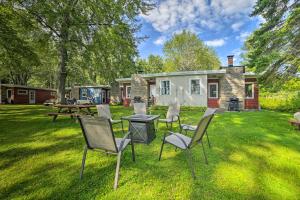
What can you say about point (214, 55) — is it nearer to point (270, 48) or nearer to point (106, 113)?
point (270, 48)

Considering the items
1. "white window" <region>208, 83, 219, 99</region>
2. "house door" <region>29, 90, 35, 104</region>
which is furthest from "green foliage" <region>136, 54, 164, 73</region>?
"white window" <region>208, 83, 219, 99</region>

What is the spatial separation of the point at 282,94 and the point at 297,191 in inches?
576

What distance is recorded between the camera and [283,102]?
→ 13.2 metres

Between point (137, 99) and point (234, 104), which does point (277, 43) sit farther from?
point (137, 99)

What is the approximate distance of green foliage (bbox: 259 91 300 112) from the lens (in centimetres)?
1161

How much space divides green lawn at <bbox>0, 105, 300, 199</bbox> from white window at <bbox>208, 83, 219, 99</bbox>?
31.8ft

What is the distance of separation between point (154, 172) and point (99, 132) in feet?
3.86

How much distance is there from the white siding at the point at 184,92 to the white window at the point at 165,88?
0.26 m

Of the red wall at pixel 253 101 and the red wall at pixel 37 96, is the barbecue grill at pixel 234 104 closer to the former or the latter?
the red wall at pixel 253 101

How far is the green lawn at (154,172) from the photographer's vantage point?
2.41 m

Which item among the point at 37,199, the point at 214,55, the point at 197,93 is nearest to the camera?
the point at 37,199

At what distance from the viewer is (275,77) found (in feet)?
35.9

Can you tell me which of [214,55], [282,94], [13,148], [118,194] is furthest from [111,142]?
[214,55]

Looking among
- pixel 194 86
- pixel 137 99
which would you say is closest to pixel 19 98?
pixel 137 99
